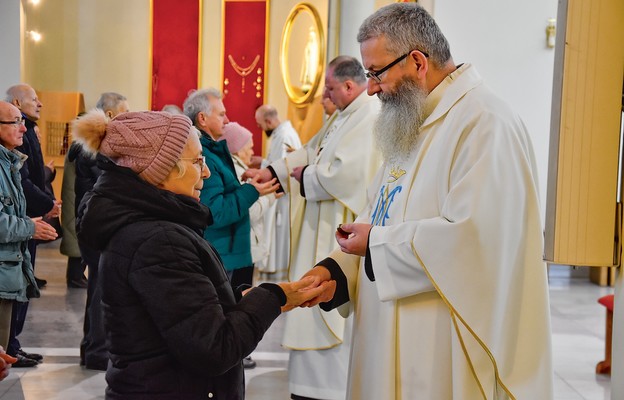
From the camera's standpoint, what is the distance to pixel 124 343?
2213mm

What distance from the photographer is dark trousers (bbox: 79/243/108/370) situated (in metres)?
5.34

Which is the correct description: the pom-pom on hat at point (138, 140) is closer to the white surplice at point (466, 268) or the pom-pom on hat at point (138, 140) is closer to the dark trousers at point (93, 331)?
the white surplice at point (466, 268)

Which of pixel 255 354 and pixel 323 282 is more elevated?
pixel 323 282

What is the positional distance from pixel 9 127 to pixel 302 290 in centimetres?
288

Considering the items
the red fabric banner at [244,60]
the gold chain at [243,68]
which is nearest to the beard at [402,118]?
the red fabric banner at [244,60]

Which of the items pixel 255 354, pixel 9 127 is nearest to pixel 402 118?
pixel 9 127

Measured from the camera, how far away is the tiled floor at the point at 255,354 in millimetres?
5180

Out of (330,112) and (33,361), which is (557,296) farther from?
(33,361)

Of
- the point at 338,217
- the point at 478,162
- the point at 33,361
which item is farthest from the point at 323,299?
the point at 33,361

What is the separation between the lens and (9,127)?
484 centimetres

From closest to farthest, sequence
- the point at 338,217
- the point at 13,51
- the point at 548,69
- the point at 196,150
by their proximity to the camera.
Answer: the point at 196,150
the point at 338,217
the point at 548,69
the point at 13,51

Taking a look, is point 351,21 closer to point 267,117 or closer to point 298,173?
point 267,117

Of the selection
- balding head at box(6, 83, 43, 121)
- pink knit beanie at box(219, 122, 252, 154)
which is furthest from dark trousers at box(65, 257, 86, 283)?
pink knit beanie at box(219, 122, 252, 154)

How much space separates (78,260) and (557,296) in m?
4.98
